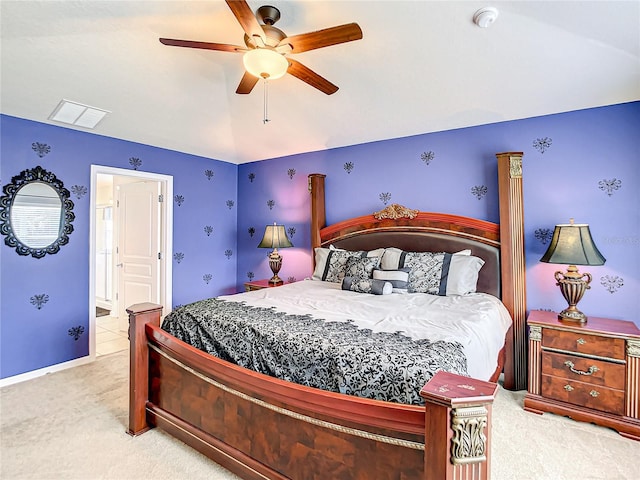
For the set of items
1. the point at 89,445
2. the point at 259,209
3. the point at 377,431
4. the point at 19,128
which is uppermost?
the point at 19,128

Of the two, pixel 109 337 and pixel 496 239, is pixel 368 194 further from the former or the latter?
pixel 109 337

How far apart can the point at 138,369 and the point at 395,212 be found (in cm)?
275

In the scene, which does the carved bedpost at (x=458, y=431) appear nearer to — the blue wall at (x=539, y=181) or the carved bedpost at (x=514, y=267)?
the carved bedpost at (x=514, y=267)

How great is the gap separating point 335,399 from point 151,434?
162 cm

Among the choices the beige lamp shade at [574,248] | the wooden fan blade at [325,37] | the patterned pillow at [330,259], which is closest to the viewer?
the wooden fan blade at [325,37]

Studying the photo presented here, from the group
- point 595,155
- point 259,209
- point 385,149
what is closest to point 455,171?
point 385,149

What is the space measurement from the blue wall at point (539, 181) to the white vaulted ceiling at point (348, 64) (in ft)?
0.53

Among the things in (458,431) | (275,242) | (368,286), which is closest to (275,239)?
(275,242)

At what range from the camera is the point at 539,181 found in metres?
2.96

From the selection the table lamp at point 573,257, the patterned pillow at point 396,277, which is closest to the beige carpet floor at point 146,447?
the table lamp at point 573,257

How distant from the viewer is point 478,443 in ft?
3.41

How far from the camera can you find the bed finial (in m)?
3.54

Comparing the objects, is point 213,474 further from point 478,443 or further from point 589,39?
point 589,39

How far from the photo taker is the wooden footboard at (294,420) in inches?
41.0
